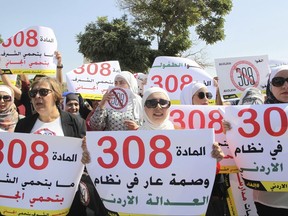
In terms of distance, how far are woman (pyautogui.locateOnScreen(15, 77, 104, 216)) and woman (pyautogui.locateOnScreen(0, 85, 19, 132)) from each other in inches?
20.5

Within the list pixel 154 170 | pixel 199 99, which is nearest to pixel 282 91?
pixel 154 170

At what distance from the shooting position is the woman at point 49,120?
119 inches

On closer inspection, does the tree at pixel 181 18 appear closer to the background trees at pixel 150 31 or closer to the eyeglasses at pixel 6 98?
the background trees at pixel 150 31

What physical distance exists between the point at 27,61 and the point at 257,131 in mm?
3709

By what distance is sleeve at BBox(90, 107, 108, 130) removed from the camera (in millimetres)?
3707

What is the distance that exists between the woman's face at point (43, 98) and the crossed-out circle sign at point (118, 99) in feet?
2.77

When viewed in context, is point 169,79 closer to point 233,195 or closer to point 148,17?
point 233,195

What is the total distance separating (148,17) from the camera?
30734mm

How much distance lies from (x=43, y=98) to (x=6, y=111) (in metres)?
0.72

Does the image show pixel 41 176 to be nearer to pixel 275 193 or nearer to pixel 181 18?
pixel 275 193

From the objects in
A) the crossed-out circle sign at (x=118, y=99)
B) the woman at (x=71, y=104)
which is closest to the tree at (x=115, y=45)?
the woman at (x=71, y=104)

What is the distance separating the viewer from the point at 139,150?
8.85ft

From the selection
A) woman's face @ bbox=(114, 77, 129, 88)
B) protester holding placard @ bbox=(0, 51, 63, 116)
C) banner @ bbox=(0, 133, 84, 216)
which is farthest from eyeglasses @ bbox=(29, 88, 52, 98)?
protester holding placard @ bbox=(0, 51, 63, 116)

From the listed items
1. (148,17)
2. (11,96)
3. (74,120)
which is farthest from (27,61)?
(148,17)
